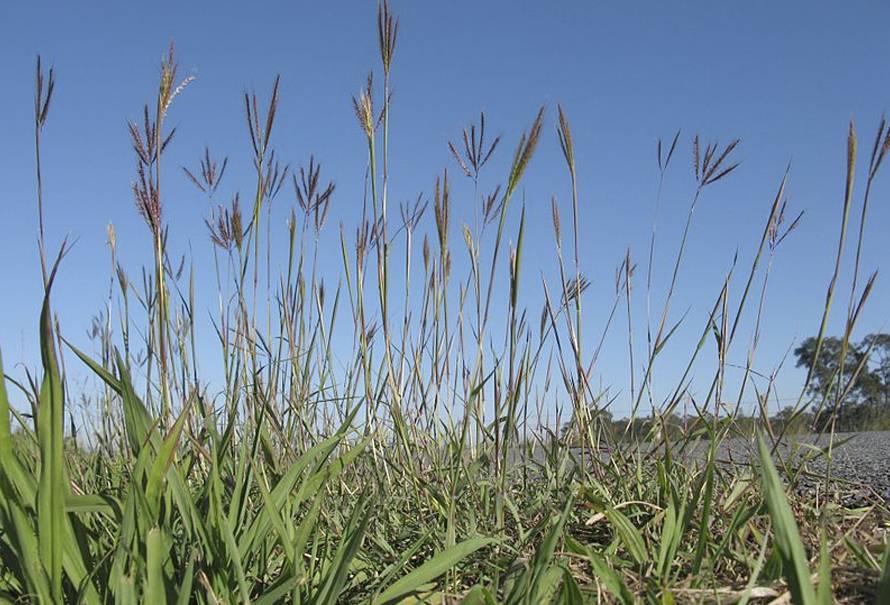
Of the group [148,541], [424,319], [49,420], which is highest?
[424,319]

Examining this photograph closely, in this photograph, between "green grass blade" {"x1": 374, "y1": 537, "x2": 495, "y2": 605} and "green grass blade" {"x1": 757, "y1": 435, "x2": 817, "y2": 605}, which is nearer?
"green grass blade" {"x1": 757, "y1": 435, "x2": 817, "y2": 605}

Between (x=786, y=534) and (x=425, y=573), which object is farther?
(x=425, y=573)

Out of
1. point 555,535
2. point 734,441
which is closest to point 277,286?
point 555,535

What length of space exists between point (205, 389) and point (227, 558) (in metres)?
0.71

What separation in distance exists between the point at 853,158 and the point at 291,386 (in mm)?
1382

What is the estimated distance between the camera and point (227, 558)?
126 centimetres

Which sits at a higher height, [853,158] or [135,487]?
[853,158]

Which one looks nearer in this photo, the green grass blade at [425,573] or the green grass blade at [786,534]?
the green grass blade at [786,534]

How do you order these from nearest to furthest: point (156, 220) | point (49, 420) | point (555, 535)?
point (49, 420) → point (555, 535) → point (156, 220)

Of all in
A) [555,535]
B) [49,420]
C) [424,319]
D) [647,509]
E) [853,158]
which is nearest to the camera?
[49,420]

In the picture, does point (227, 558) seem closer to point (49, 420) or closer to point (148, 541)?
point (148, 541)

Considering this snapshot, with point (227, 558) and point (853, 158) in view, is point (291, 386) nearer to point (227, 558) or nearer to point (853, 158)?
point (227, 558)

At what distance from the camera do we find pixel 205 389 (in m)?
1.90

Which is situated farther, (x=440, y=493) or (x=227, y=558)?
(x=440, y=493)
